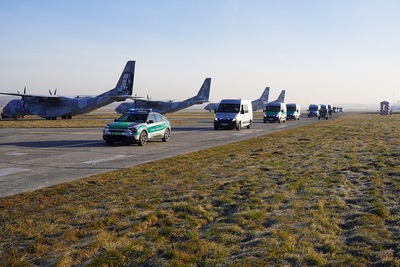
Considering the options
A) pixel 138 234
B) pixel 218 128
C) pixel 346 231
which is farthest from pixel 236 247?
pixel 218 128

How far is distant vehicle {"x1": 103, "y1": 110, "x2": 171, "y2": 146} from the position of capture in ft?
57.0

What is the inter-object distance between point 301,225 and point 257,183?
3047 millimetres

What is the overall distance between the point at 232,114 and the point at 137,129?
13.7 meters

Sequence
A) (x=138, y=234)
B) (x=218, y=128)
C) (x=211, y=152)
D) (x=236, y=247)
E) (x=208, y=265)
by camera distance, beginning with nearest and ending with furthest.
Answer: (x=208, y=265) < (x=236, y=247) < (x=138, y=234) < (x=211, y=152) < (x=218, y=128)

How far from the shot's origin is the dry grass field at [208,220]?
4320 millimetres

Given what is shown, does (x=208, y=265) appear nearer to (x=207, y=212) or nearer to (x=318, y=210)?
(x=207, y=212)

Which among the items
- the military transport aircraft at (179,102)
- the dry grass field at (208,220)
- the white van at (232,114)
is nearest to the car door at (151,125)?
the dry grass field at (208,220)

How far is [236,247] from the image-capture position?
4.61 m

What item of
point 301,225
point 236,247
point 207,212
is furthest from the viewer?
point 207,212

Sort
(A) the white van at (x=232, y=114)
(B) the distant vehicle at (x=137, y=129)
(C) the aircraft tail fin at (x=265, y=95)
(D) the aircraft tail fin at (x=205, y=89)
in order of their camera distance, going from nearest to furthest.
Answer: (B) the distant vehicle at (x=137, y=129), (A) the white van at (x=232, y=114), (D) the aircraft tail fin at (x=205, y=89), (C) the aircraft tail fin at (x=265, y=95)

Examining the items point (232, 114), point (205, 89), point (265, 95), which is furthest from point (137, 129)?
point (265, 95)

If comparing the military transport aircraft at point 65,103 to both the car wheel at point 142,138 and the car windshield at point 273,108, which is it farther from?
the car wheel at point 142,138

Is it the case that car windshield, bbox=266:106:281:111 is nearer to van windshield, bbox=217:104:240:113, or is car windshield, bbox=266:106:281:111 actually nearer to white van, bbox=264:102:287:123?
white van, bbox=264:102:287:123

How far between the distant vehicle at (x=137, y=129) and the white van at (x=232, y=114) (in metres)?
10.0
